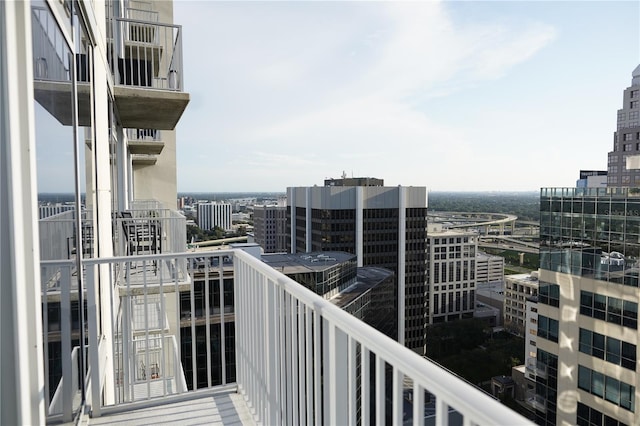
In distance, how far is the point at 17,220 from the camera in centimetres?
118

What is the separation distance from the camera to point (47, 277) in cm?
163

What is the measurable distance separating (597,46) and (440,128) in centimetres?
2177

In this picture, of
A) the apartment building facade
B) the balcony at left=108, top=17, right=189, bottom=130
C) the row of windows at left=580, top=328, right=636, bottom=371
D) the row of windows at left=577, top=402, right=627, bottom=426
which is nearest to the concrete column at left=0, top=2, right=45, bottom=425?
the apartment building facade

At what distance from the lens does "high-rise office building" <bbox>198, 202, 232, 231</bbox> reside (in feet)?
153

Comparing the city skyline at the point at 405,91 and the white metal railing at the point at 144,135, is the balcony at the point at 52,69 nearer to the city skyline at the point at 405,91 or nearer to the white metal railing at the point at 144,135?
the city skyline at the point at 405,91

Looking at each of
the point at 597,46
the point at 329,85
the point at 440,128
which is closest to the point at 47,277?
the point at 329,85

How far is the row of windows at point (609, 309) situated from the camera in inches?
654

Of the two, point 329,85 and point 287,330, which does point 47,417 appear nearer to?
point 287,330

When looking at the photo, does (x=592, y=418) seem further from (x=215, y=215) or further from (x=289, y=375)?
(x=215, y=215)

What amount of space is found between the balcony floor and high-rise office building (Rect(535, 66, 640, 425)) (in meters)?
18.2

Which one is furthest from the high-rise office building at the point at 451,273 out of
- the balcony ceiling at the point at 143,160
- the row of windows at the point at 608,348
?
the balcony ceiling at the point at 143,160

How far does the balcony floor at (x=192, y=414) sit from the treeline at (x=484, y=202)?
5340cm

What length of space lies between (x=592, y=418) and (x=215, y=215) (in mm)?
40614

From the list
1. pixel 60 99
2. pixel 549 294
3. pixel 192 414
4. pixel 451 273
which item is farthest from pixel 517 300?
pixel 60 99
